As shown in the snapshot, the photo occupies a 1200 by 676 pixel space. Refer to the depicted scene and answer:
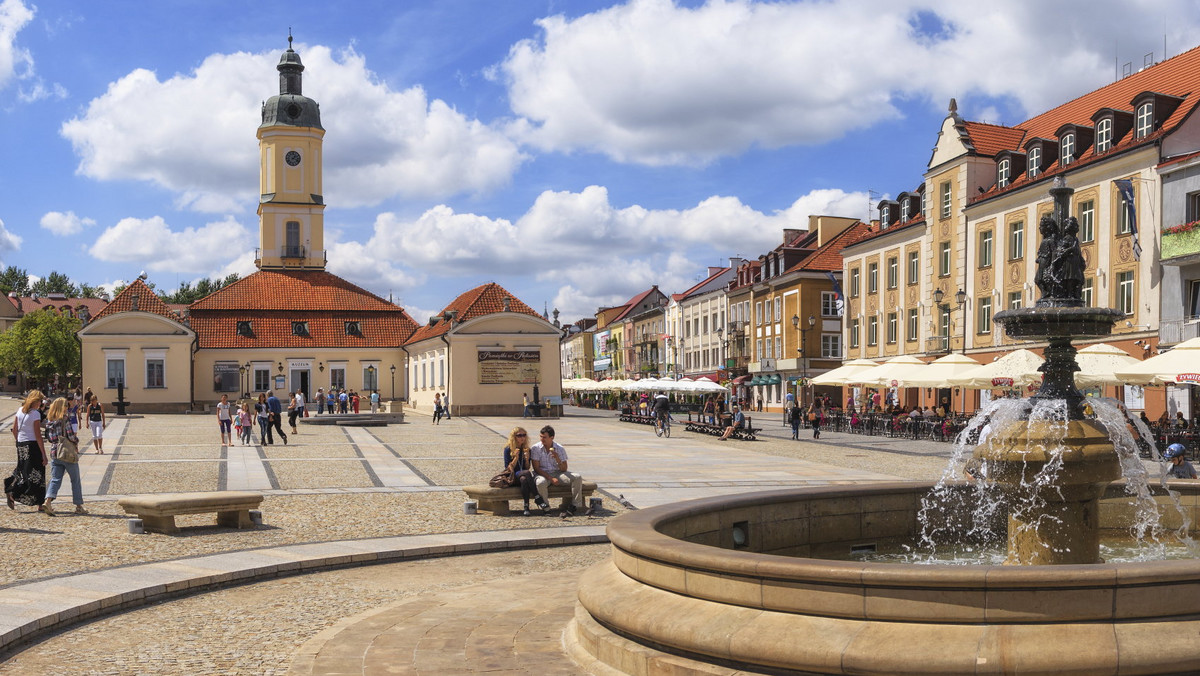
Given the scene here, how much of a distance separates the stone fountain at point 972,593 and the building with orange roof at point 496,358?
152 feet

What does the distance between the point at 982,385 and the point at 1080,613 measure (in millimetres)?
25577

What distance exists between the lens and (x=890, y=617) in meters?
6.12

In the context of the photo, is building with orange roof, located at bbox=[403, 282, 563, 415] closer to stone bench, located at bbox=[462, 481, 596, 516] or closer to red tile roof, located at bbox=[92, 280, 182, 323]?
red tile roof, located at bbox=[92, 280, 182, 323]

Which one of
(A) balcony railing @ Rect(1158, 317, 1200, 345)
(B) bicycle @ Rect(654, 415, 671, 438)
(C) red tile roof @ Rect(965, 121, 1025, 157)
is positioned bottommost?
(B) bicycle @ Rect(654, 415, 671, 438)

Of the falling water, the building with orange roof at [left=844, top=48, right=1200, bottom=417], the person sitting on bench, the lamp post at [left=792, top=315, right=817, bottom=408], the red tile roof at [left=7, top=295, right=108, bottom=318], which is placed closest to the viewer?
the falling water

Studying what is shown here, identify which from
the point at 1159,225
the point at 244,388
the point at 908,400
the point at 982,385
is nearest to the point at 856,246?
the point at 908,400

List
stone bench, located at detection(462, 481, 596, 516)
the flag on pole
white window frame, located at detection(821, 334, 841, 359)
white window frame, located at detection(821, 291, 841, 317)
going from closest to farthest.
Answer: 1. stone bench, located at detection(462, 481, 596, 516)
2. the flag on pole
3. white window frame, located at detection(821, 291, 841, 317)
4. white window frame, located at detection(821, 334, 841, 359)

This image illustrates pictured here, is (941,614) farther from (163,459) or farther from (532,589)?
(163,459)

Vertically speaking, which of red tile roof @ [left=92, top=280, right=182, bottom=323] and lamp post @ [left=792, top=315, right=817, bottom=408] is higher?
red tile roof @ [left=92, top=280, right=182, bottom=323]

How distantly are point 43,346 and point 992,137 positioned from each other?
75.8m

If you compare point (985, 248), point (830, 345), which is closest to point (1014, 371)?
point (985, 248)

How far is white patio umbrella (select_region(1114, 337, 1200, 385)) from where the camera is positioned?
2262 cm

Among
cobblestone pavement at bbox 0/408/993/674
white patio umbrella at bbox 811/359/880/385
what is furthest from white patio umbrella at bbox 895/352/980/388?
white patio umbrella at bbox 811/359/880/385

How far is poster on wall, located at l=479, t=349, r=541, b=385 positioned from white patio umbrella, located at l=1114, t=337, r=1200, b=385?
34934 millimetres
